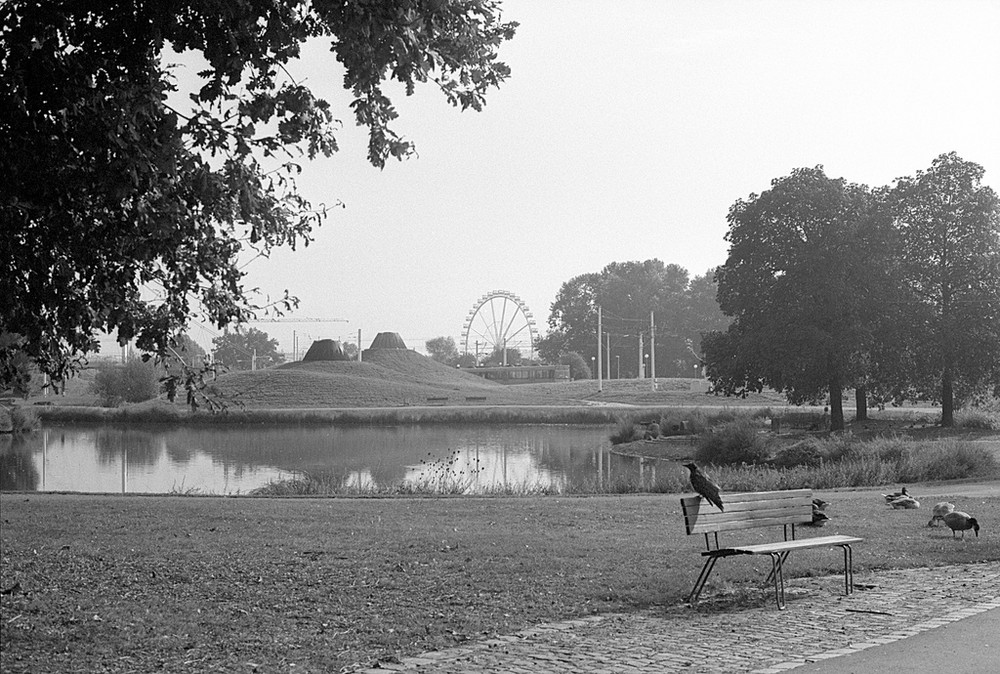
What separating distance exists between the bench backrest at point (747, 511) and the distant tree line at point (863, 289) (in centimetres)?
2994

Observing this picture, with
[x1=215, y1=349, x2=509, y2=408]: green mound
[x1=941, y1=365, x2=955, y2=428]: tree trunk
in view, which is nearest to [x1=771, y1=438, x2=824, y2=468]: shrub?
[x1=941, y1=365, x2=955, y2=428]: tree trunk

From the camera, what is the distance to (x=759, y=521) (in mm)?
9922

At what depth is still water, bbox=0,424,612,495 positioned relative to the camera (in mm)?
26719

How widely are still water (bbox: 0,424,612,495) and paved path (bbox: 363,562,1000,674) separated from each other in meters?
14.0

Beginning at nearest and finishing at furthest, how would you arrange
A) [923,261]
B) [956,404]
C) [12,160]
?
[12,160], [923,261], [956,404]

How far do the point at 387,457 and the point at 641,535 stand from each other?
914 inches

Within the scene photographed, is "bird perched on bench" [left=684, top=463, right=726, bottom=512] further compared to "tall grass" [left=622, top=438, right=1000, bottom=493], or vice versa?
"tall grass" [left=622, top=438, right=1000, bottom=493]

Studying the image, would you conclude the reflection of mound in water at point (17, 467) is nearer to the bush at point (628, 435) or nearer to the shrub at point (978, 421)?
the bush at point (628, 435)

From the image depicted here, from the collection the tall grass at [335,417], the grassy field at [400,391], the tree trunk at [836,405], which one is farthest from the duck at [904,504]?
the grassy field at [400,391]

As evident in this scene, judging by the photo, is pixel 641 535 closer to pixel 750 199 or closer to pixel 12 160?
pixel 12 160

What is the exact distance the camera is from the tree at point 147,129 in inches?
250

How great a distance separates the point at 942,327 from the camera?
40625 mm

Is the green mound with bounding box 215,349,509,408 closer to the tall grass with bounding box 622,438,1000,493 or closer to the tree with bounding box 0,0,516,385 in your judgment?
the tall grass with bounding box 622,438,1000,493

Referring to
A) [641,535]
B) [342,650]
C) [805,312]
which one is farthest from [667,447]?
[342,650]
